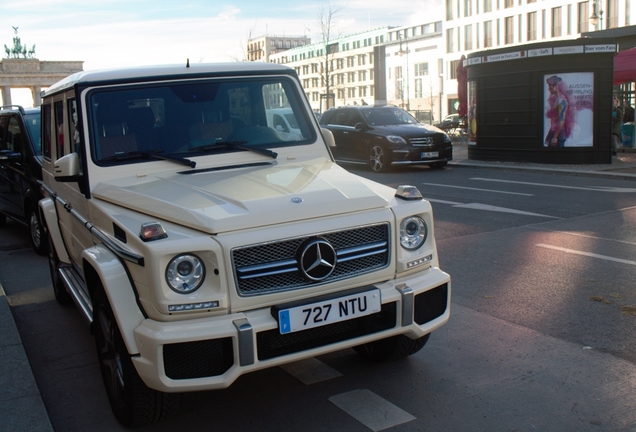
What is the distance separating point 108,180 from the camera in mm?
4332

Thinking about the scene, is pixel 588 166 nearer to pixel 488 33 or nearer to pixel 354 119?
pixel 354 119

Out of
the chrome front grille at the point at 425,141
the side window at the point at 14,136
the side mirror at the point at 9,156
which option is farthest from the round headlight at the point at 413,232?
the chrome front grille at the point at 425,141

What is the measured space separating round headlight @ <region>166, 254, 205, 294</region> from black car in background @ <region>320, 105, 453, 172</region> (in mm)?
14037

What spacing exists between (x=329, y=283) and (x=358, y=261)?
211 mm

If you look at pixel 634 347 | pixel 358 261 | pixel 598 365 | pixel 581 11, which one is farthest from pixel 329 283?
pixel 581 11

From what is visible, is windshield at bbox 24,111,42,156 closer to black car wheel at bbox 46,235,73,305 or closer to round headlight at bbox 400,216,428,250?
black car wheel at bbox 46,235,73,305

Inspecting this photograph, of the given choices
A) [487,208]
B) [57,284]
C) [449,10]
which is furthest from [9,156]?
[449,10]

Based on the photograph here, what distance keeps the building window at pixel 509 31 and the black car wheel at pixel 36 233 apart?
69.3m

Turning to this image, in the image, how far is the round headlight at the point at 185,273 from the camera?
127 inches

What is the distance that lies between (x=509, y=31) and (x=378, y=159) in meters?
59.6

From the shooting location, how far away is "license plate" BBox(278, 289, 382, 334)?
11.0ft

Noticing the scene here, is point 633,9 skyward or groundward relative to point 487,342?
skyward

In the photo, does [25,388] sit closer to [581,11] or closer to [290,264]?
[290,264]

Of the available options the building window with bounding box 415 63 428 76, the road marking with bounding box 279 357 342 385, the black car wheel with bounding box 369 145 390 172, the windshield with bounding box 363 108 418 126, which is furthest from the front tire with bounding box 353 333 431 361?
the building window with bounding box 415 63 428 76
